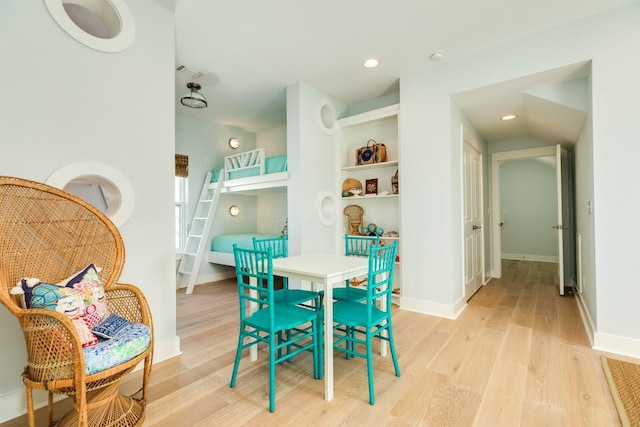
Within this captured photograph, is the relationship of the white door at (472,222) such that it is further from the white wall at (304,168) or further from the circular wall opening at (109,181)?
the circular wall opening at (109,181)

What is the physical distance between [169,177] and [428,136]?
8.45 ft

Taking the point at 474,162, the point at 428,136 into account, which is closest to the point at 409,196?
the point at 428,136

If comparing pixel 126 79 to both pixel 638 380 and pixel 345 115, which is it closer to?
pixel 345 115

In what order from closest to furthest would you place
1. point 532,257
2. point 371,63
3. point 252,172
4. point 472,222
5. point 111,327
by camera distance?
point 111,327 → point 371,63 → point 472,222 → point 252,172 → point 532,257

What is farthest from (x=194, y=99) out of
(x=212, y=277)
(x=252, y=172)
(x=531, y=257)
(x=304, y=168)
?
(x=531, y=257)

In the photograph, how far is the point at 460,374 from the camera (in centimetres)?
204

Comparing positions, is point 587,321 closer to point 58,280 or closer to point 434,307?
point 434,307

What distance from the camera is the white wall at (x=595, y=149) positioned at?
7.49 feet

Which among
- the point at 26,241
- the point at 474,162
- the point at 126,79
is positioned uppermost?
the point at 126,79

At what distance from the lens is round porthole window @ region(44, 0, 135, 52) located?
1853mm

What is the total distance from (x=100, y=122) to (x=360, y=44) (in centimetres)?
221

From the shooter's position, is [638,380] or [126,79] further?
[126,79]

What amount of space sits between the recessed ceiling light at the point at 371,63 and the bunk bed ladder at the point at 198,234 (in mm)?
2632

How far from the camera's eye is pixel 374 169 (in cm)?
410
